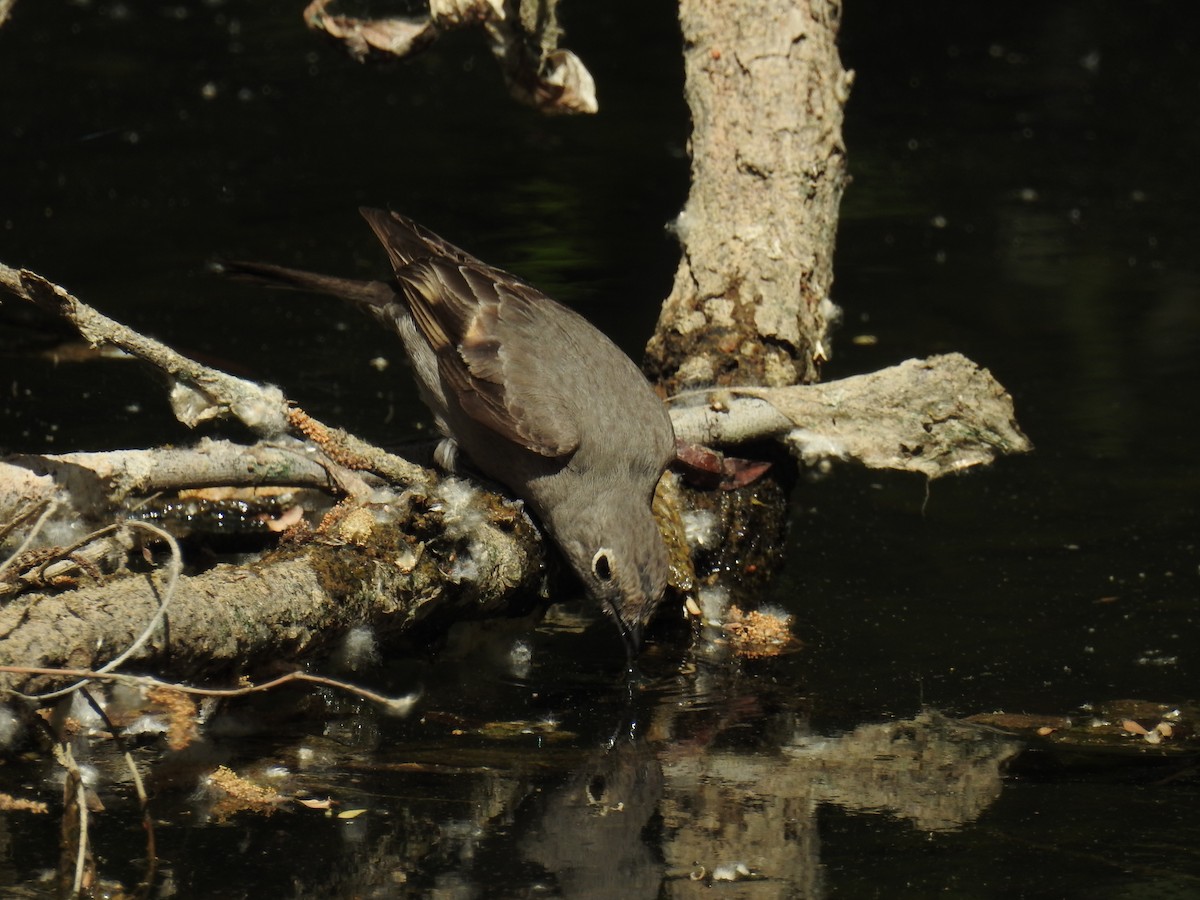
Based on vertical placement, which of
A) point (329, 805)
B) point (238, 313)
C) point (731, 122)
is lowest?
point (329, 805)

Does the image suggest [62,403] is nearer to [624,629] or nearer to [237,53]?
[624,629]

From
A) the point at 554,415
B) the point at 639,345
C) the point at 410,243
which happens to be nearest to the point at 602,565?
the point at 554,415

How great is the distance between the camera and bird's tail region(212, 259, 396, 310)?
5.39m

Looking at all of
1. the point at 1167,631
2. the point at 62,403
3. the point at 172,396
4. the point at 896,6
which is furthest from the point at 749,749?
the point at 896,6

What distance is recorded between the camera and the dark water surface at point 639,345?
3342 mm

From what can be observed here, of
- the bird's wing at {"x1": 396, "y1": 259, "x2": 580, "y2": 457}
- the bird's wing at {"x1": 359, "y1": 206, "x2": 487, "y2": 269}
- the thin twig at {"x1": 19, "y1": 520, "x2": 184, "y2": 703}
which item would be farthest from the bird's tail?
the thin twig at {"x1": 19, "y1": 520, "x2": 184, "y2": 703}

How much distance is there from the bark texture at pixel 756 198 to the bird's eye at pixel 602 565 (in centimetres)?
110

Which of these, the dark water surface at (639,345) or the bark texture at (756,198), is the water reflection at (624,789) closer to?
the dark water surface at (639,345)

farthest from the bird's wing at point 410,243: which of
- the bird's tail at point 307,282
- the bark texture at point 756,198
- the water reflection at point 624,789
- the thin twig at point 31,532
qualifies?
the thin twig at point 31,532

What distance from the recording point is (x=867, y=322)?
7.30 metres

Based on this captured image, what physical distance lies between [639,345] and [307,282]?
5.80 feet

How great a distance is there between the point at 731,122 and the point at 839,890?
11.1 ft

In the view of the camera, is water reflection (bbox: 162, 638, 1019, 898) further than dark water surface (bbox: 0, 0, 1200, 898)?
No

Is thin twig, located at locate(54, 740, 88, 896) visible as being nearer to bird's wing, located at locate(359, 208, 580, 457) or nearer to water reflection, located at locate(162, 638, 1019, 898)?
water reflection, located at locate(162, 638, 1019, 898)
